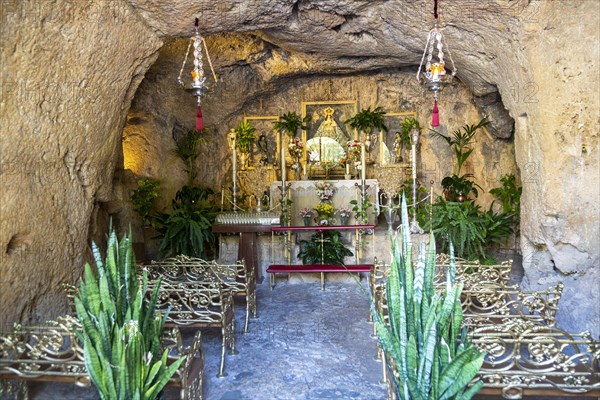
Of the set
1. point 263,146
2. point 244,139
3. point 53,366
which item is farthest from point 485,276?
point 263,146

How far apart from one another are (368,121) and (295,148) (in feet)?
5.37

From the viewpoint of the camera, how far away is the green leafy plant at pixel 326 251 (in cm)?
757

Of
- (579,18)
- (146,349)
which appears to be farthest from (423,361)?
(579,18)

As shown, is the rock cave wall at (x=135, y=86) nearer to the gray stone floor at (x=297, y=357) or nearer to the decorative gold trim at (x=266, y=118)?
the gray stone floor at (x=297, y=357)

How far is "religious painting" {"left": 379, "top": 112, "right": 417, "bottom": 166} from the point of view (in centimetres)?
1014

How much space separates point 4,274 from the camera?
402 cm

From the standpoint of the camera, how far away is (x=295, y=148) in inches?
384

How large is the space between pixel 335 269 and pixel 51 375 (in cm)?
406

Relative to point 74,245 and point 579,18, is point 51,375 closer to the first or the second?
point 74,245

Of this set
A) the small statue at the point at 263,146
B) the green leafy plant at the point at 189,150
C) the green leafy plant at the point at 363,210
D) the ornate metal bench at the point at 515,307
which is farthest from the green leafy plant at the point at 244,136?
the ornate metal bench at the point at 515,307

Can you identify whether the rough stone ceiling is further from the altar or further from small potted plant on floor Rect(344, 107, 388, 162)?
the altar

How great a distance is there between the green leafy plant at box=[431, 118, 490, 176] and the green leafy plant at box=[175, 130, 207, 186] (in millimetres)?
5009

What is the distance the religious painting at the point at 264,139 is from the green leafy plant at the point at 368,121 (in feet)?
5.60

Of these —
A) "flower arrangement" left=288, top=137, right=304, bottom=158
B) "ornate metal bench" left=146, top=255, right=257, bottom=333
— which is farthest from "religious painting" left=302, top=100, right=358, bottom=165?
"ornate metal bench" left=146, top=255, right=257, bottom=333
